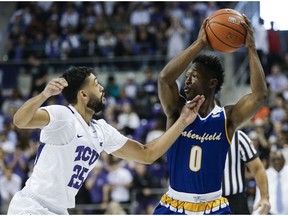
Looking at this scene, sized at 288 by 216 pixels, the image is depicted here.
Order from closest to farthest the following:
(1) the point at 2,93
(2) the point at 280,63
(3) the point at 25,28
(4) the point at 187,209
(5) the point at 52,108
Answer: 1. (5) the point at 52,108
2. (4) the point at 187,209
3. (2) the point at 280,63
4. (1) the point at 2,93
5. (3) the point at 25,28

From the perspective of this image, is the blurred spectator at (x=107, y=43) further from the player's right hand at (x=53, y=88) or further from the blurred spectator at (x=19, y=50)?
the player's right hand at (x=53, y=88)

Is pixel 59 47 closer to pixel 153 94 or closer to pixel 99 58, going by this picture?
pixel 99 58

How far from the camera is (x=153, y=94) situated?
1431 cm

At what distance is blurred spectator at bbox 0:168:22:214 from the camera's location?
11.1 m

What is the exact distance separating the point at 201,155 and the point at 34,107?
152 cm

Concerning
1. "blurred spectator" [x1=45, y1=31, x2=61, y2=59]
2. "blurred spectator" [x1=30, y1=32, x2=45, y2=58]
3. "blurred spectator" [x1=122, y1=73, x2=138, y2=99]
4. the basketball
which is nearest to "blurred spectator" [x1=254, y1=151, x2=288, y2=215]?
the basketball

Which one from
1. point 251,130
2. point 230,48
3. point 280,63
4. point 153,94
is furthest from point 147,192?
point 230,48

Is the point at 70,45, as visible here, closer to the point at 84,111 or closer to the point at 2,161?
the point at 2,161

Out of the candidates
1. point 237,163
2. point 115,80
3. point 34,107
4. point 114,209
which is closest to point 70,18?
point 115,80

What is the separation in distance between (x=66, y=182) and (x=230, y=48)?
5.74ft

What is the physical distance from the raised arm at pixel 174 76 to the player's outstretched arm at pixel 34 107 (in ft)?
3.35

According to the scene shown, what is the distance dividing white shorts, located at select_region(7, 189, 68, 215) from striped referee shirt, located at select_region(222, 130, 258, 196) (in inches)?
97.5

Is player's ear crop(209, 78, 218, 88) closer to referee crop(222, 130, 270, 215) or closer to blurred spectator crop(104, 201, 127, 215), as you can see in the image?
referee crop(222, 130, 270, 215)

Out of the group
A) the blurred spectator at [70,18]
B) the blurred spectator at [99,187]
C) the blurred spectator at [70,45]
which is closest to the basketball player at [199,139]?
the blurred spectator at [99,187]
